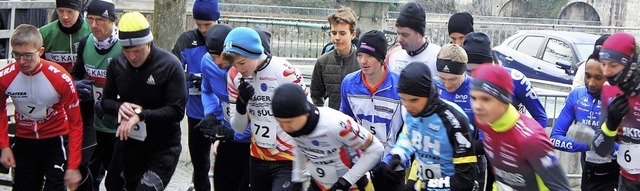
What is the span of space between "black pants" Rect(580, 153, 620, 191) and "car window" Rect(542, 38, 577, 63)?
1301 centimetres

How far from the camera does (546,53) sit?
22234 millimetres

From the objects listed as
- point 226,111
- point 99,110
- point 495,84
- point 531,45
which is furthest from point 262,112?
point 531,45

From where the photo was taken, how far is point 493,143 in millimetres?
6613

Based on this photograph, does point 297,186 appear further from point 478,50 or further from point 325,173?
point 478,50

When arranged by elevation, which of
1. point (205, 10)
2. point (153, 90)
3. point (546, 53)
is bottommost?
point (546, 53)

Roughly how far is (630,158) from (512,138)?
79.7 inches

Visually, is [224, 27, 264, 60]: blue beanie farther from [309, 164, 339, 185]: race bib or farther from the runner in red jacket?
the runner in red jacket

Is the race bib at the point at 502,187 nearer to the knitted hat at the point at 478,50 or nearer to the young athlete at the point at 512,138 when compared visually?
the young athlete at the point at 512,138

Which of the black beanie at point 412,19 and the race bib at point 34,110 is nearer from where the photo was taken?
the race bib at point 34,110

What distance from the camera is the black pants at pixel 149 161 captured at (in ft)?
27.2

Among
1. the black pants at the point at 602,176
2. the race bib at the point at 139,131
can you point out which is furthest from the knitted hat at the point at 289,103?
the black pants at the point at 602,176

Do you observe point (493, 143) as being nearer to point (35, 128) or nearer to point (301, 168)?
point (301, 168)

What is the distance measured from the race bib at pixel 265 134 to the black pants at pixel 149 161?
2.63 ft

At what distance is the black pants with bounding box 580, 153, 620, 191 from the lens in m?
8.80
